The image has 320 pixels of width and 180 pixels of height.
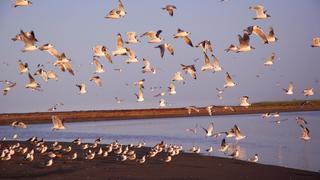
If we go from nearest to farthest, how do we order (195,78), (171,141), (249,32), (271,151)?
1. (249,32)
2. (195,78)
3. (271,151)
4. (171,141)

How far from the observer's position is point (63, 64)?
20.2 meters

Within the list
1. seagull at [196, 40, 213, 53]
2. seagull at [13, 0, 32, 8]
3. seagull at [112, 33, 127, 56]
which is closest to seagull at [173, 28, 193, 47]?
seagull at [196, 40, 213, 53]

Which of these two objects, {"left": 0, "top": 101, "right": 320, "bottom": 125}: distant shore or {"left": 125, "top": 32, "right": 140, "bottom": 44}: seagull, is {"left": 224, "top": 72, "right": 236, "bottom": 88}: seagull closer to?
{"left": 125, "top": 32, "right": 140, "bottom": 44}: seagull

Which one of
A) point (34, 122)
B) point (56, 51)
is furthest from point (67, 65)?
point (34, 122)

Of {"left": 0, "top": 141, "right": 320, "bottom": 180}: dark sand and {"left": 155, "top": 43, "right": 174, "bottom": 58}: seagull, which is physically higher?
{"left": 155, "top": 43, "right": 174, "bottom": 58}: seagull

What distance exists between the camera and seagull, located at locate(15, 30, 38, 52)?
17.7m

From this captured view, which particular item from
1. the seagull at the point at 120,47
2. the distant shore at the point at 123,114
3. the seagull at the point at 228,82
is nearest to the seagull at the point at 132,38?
the seagull at the point at 120,47

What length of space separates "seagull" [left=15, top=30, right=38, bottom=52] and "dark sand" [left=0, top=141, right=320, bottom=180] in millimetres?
4360

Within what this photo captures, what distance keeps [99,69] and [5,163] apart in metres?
5.63

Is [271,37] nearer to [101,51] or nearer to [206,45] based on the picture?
[206,45]

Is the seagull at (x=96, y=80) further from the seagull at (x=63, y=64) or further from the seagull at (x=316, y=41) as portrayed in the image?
the seagull at (x=316, y=41)

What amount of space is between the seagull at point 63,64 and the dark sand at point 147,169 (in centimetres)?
365

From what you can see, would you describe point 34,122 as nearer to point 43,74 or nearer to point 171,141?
point 171,141

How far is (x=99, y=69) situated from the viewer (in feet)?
73.4
